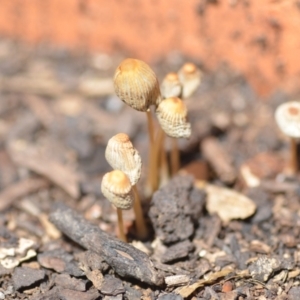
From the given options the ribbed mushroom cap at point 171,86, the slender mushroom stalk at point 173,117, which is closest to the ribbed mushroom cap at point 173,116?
the slender mushroom stalk at point 173,117

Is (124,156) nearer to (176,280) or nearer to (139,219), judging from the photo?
(139,219)

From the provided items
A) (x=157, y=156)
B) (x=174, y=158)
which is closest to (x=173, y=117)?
(x=157, y=156)

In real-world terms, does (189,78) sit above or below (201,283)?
above

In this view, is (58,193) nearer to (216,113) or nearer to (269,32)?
(216,113)

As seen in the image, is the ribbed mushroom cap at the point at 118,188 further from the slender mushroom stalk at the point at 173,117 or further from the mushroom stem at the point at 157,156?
the mushroom stem at the point at 157,156

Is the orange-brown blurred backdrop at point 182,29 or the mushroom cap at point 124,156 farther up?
the orange-brown blurred backdrop at point 182,29

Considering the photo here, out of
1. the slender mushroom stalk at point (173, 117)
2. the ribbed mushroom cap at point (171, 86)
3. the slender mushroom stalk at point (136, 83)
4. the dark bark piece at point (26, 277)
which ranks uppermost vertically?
the slender mushroom stalk at point (136, 83)

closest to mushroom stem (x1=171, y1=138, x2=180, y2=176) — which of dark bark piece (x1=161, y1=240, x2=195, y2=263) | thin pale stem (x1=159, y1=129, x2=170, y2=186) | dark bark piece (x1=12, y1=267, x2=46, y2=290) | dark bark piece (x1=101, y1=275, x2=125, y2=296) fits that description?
thin pale stem (x1=159, y1=129, x2=170, y2=186)

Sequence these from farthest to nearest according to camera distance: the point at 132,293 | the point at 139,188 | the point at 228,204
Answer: the point at 139,188, the point at 228,204, the point at 132,293
